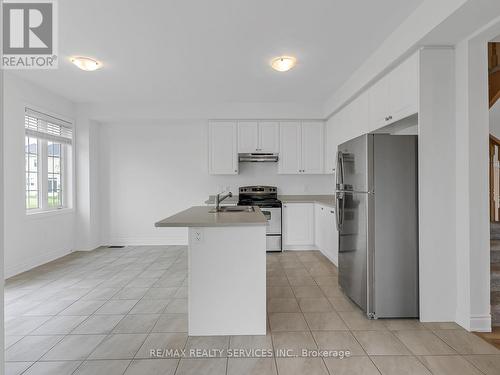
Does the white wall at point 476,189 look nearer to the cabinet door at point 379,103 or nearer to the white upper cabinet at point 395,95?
the white upper cabinet at point 395,95

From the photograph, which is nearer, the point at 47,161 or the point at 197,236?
the point at 197,236

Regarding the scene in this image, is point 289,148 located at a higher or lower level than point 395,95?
lower

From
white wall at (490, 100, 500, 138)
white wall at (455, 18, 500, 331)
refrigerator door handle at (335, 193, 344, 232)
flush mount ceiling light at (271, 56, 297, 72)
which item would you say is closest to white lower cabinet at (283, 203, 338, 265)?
refrigerator door handle at (335, 193, 344, 232)

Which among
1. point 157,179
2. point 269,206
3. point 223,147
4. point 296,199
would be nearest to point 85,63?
point 223,147

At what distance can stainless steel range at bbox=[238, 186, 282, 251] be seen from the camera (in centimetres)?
482

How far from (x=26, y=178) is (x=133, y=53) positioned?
252cm

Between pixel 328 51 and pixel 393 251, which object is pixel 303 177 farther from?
pixel 393 251

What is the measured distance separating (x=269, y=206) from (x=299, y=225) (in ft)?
2.07

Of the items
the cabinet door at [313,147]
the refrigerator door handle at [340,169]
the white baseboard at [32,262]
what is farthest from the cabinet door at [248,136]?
the white baseboard at [32,262]

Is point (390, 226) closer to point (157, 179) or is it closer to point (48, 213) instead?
point (157, 179)

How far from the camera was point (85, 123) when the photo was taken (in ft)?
16.4

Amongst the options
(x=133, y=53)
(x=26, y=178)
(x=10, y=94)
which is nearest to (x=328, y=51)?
(x=133, y=53)

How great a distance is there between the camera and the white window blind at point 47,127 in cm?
401

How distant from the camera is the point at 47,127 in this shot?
4.37 m
